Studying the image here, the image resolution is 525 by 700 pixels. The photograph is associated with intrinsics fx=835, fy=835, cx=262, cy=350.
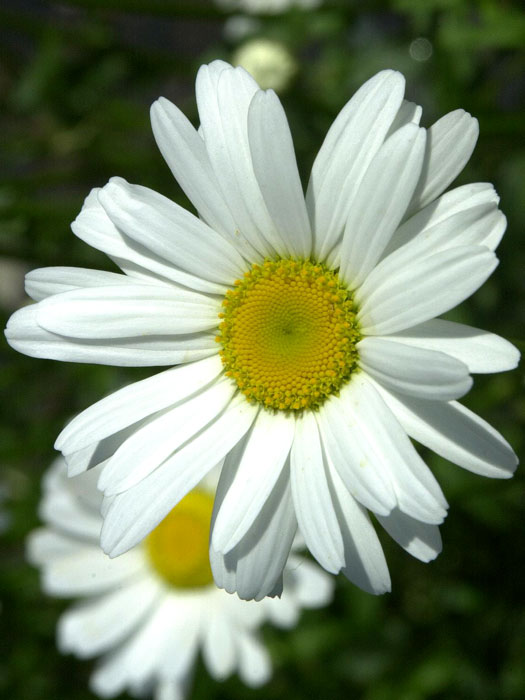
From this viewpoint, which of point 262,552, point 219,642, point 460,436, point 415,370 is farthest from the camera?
point 219,642

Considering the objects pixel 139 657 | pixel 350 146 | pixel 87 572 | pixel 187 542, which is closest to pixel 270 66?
pixel 350 146

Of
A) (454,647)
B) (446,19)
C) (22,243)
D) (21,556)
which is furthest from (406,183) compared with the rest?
(21,556)

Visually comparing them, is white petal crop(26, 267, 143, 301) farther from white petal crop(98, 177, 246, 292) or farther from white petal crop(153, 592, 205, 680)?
white petal crop(153, 592, 205, 680)

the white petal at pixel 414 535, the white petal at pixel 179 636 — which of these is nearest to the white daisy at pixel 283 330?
the white petal at pixel 414 535

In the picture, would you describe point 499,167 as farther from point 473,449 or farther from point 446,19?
point 473,449

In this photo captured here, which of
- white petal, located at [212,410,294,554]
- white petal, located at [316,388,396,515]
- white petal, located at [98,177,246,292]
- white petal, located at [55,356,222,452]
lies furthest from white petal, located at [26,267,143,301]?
white petal, located at [316,388,396,515]

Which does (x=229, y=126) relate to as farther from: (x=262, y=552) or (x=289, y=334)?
(x=262, y=552)
